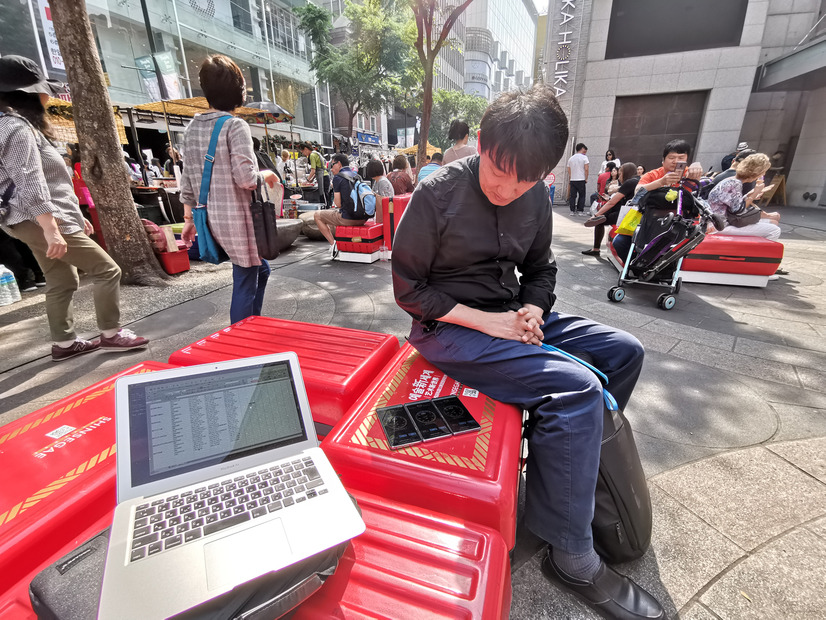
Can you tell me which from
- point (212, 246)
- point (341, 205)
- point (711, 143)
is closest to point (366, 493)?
point (212, 246)

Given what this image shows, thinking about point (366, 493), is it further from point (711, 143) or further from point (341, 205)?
point (711, 143)

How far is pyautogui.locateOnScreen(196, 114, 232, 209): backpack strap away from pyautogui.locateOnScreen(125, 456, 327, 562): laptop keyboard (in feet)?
8.01

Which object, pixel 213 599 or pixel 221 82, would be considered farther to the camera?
pixel 221 82

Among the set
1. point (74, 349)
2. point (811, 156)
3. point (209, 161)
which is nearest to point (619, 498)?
point (209, 161)

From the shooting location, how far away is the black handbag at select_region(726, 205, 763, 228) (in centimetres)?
525

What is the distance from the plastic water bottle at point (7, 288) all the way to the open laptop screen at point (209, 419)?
5570 mm

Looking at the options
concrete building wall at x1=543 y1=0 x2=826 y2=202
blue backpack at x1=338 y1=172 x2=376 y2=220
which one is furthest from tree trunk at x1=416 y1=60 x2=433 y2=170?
concrete building wall at x1=543 y1=0 x2=826 y2=202

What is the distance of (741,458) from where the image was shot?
216 cm

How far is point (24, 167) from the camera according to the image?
105 inches

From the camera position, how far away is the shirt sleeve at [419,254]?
1656mm

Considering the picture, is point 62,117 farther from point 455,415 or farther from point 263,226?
point 455,415

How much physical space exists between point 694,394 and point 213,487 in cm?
313

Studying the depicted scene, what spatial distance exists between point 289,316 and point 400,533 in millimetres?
3486

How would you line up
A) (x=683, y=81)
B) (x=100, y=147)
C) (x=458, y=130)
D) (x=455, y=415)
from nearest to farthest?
(x=455, y=415) → (x=100, y=147) → (x=458, y=130) → (x=683, y=81)
